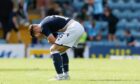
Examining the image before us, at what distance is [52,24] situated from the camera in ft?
48.7

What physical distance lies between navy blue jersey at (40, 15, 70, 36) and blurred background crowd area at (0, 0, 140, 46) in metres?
14.3

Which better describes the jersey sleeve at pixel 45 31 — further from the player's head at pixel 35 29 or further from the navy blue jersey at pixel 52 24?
the player's head at pixel 35 29

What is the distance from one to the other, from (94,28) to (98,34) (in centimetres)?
38

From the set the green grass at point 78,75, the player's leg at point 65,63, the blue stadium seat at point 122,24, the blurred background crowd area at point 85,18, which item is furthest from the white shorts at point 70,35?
the blue stadium seat at point 122,24

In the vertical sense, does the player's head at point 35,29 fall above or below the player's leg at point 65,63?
above

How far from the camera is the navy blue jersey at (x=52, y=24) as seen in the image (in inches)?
578

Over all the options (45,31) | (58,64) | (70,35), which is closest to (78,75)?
(70,35)

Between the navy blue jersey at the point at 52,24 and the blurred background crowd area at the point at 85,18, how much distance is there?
14340mm

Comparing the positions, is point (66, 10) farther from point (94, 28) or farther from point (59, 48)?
point (59, 48)

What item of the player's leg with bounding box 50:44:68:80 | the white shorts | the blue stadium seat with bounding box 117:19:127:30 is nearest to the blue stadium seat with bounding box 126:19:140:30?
the blue stadium seat with bounding box 117:19:127:30

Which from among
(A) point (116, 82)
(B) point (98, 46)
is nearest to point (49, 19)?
(A) point (116, 82)

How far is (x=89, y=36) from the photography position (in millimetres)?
30578

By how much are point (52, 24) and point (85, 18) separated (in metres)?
16.7

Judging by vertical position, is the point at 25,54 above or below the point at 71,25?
below
